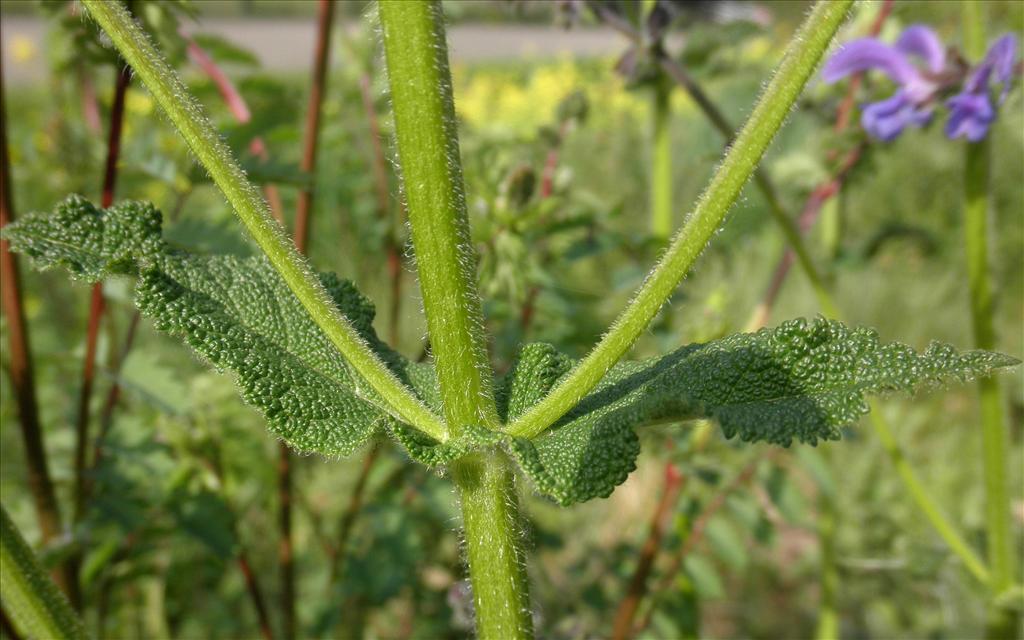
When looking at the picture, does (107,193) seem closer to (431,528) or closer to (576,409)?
(576,409)

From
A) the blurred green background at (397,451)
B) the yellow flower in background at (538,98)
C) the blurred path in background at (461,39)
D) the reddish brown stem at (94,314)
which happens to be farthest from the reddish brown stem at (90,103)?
the blurred path in background at (461,39)

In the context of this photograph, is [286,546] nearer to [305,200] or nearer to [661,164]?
[305,200]

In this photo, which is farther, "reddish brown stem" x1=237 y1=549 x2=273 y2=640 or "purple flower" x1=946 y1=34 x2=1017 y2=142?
"reddish brown stem" x1=237 y1=549 x2=273 y2=640

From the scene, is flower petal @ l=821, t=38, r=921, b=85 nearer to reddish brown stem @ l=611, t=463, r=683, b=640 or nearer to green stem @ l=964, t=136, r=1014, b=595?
green stem @ l=964, t=136, r=1014, b=595

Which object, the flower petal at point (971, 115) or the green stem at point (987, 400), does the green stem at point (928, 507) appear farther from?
the flower petal at point (971, 115)

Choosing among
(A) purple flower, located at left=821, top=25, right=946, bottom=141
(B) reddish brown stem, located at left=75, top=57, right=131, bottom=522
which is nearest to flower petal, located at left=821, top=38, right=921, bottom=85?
(A) purple flower, located at left=821, top=25, right=946, bottom=141

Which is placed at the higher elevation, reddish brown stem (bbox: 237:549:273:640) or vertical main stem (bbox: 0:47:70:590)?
vertical main stem (bbox: 0:47:70:590)
